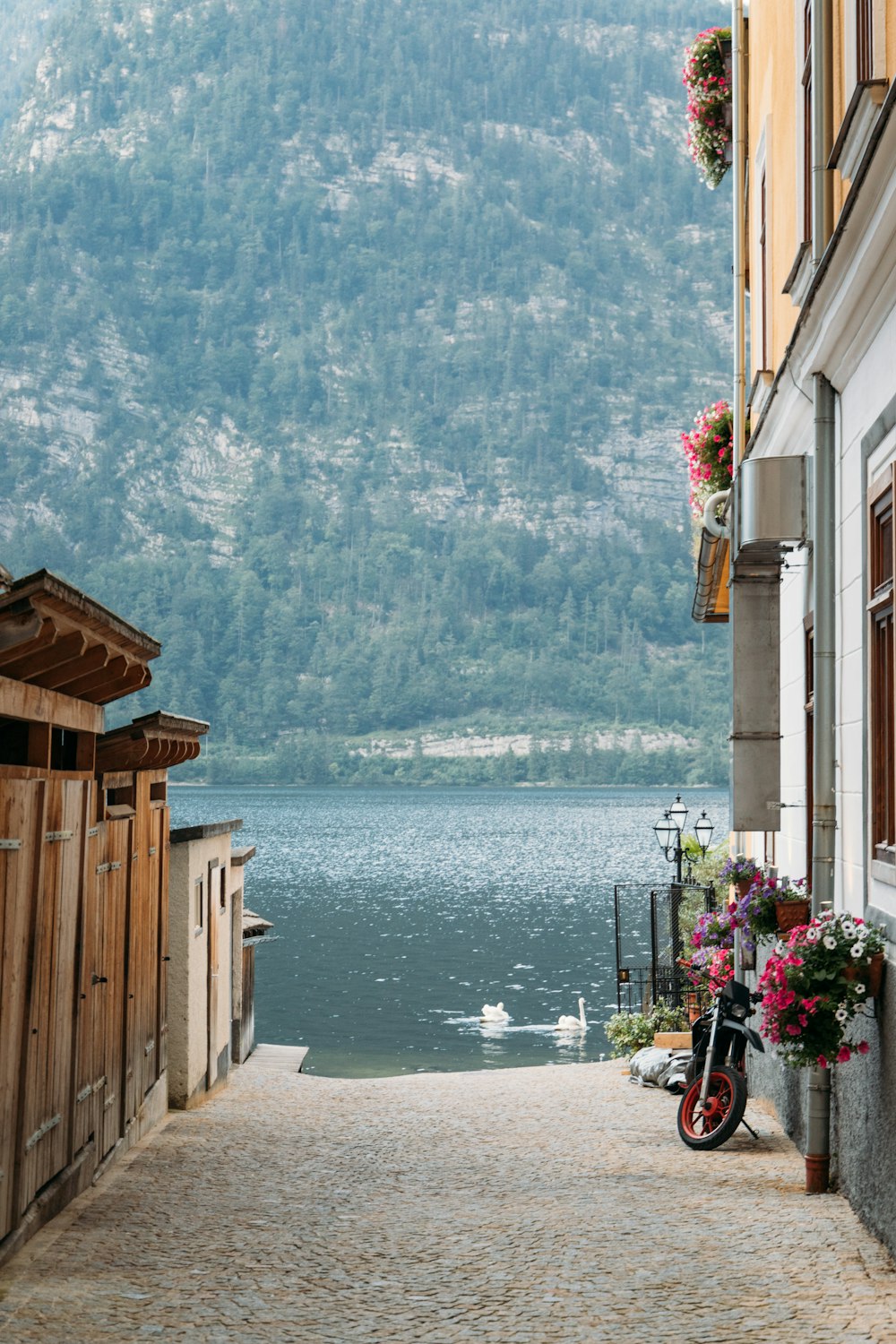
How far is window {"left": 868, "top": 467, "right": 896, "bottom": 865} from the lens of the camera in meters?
6.01

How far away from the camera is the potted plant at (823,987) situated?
5965 millimetres

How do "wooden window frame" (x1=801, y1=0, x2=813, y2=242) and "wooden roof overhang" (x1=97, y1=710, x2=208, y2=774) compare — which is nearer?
"wooden window frame" (x1=801, y1=0, x2=813, y2=242)

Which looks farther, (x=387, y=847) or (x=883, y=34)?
(x=387, y=847)

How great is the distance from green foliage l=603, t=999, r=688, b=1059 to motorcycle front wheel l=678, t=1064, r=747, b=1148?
8517 millimetres

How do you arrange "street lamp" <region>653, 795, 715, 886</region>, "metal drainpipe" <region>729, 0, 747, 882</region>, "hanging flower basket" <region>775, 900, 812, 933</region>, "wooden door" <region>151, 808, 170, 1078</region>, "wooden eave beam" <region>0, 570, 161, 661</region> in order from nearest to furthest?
"wooden eave beam" <region>0, 570, 161, 661</region> < "hanging flower basket" <region>775, 900, 812, 933</region> < "wooden door" <region>151, 808, 170, 1078</region> < "metal drainpipe" <region>729, 0, 747, 882</region> < "street lamp" <region>653, 795, 715, 886</region>

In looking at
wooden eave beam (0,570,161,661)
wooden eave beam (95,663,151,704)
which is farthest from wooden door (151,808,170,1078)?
wooden eave beam (0,570,161,661)

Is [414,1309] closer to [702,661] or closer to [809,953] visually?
[809,953]

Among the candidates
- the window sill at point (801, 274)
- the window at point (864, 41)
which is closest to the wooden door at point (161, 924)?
the window sill at point (801, 274)

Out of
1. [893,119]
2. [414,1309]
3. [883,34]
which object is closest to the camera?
[893,119]

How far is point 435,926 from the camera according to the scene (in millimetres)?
67250

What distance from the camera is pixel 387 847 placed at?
10981 centimetres

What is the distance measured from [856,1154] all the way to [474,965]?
49588 mm

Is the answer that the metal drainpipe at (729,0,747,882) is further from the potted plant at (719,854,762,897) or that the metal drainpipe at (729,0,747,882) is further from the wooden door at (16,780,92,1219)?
the wooden door at (16,780,92,1219)

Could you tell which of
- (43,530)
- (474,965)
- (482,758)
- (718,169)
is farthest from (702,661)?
(718,169)
